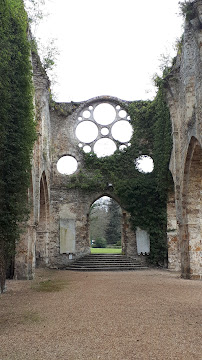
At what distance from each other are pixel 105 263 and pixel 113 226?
48.8 feet

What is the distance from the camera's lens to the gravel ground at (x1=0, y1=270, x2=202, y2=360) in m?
3.41

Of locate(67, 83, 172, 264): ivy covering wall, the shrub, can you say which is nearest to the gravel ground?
locate(67, 83, 172, 264): ivy covering wall

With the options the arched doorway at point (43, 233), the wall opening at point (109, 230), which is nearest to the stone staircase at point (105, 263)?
the arched doorway at point (43, 233)

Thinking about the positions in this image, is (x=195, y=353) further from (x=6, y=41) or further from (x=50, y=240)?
(x=50, y=240)

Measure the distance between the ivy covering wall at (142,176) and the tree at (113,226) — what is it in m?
12.7

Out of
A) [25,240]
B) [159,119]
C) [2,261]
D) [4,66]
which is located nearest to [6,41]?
[4,66]

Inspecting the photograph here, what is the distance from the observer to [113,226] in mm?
29281

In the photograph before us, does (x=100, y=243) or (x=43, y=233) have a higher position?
(x=43, y=233)

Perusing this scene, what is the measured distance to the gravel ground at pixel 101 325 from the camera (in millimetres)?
3408

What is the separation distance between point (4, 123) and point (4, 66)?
4.02 ft

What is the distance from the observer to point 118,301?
6.32 meters

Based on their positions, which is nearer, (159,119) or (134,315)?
(134,315)

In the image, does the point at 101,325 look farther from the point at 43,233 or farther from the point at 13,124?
the point at 43,233

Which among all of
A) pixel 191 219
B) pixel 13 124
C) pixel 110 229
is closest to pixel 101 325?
pixel 13 124
